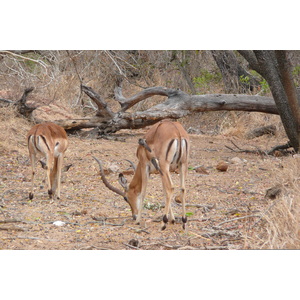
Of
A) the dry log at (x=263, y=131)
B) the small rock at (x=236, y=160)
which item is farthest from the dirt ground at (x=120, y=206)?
the dry log at (x=263, y=131)

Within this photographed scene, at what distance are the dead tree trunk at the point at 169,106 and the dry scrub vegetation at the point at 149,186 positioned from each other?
420 mm

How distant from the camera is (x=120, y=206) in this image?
6195 mm

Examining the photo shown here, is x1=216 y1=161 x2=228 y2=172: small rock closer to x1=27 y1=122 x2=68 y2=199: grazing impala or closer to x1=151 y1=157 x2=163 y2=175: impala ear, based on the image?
x1=27 y1=122 x2=68 y2=199: grazing impala

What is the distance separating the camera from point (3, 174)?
767cm

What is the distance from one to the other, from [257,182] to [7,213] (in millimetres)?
3384

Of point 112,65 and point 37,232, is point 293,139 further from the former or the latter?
point 37,232

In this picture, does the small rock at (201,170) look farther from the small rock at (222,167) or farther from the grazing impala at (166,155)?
the grazing impala at (166,155)

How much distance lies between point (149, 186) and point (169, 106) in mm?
2733

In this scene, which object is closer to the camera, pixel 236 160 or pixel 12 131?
pixel 236 160

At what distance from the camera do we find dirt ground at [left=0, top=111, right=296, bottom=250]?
459cm

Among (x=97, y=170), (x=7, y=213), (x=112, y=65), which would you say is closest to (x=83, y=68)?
(x=112, y=65)

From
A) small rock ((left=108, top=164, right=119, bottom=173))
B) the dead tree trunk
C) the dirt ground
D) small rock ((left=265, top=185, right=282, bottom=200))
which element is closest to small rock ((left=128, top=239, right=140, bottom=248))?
the dirt ground

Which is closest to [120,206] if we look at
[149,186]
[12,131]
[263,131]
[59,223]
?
[149,186]

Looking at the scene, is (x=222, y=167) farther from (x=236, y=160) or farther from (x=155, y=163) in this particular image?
(x=155, y=163)
